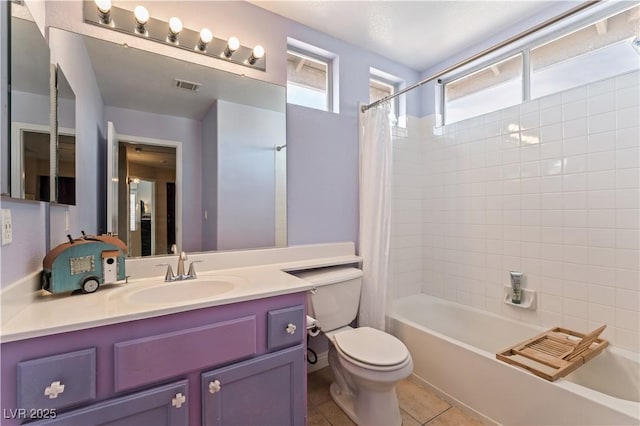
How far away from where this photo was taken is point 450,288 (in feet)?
8.16

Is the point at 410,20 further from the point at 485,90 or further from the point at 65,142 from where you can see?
the point at 65,142

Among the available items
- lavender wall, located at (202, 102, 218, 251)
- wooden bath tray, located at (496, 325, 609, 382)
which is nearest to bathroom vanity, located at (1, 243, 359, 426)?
lavender wall, located at (202, 102, 218, 251)

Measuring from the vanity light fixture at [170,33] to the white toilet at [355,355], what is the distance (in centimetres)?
144

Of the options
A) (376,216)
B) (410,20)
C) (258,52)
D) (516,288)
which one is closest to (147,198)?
(258,52)

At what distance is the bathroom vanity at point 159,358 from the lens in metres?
0.80

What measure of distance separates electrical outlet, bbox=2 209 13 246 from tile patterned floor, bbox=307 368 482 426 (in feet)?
5.24

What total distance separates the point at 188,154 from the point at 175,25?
0.67 meters

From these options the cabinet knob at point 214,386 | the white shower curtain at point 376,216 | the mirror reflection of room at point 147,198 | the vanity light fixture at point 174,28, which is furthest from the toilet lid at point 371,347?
the vanity light fixture at point 174,28

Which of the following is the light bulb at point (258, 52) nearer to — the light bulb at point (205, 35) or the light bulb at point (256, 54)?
the light bulb at point (256, 54)

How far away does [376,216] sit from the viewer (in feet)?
7.10

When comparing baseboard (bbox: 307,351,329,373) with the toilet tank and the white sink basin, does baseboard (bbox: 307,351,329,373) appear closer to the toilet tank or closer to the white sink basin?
the toilet tank

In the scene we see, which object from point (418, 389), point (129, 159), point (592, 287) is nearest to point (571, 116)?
point (592, 287)

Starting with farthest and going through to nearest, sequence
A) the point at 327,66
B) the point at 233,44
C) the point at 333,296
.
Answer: the point at 327,66 → the point at 333,296 → the point at 233,44

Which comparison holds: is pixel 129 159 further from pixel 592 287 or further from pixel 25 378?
pixel 592 287
